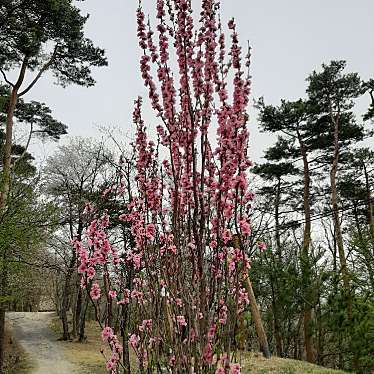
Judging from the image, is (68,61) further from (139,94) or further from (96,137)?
(139,94)

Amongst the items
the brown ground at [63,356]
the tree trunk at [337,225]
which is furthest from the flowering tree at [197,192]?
the tree trunk at [337,225]

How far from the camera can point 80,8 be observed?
37.2 feet

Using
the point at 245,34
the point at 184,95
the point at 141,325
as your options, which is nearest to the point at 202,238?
the point at 184,95

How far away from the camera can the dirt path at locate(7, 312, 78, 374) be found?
1412 cm

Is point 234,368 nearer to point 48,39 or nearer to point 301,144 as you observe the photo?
point 48,39

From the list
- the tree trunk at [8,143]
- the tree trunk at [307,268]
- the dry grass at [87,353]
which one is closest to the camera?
the tree trunk at [8,143]

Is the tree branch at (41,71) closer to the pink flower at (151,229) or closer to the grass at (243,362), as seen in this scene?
the grass at (243,362)

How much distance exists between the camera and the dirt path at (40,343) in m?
14.1

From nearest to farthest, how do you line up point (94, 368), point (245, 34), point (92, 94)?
point (245, 34)
point (92, 94)
point (94, 368)

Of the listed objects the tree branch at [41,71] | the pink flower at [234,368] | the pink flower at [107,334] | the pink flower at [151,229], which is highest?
the tree branch at [41,71]

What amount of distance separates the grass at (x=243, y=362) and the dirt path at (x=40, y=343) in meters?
0.37

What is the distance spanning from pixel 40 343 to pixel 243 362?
10.6m

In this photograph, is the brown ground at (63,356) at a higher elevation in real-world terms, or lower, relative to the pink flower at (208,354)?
lower

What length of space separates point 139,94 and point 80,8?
10104mm
